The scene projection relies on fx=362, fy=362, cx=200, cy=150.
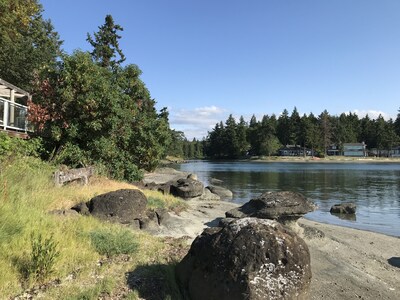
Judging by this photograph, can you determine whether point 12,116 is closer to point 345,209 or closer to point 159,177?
point 345,209

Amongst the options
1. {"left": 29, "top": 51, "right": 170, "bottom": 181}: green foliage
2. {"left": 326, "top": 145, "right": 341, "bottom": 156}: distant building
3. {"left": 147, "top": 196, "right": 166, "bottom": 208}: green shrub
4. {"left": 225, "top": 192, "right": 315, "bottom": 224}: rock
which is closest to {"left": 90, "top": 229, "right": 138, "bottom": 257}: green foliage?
{"left": 147, "top": 196, "right": 166, "bottom": 208}: green shrub

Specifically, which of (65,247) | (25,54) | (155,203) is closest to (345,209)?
(155,203)

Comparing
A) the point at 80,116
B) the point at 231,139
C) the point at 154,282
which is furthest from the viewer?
the point at 231,139

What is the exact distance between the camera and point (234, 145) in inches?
5645

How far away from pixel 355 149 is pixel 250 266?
142 meters

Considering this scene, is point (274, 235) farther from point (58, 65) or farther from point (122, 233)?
point (58, 65)

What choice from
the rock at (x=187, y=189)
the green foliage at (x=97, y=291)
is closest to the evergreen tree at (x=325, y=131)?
the rock at (x=187, y=189)

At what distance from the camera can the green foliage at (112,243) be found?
24.3ft

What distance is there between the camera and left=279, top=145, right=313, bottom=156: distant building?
444 ft

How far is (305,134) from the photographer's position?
422ft

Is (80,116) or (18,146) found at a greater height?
(80,116)

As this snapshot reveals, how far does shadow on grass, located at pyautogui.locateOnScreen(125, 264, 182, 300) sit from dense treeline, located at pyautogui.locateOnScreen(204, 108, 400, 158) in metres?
127

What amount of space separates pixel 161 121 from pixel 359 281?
78.0ft

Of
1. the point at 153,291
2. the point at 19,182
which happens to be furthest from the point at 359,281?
the point at 19,182
